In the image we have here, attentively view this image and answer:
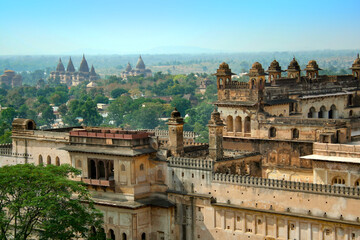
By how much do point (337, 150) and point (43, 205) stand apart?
1661 centimetres

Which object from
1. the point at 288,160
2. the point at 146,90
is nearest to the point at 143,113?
the point at 146,90

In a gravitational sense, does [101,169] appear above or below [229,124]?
below

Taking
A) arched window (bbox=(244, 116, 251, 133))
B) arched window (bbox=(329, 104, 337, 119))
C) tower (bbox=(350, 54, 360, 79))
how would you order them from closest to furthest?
arched window (bbox=(244, 116, 251, 133))
arched window (bbox=(329, 104, 337, 119))
tower (bbox=(350, 54, 360, 79))

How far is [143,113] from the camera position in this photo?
130000 mm

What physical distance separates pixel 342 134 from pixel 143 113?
8712cm

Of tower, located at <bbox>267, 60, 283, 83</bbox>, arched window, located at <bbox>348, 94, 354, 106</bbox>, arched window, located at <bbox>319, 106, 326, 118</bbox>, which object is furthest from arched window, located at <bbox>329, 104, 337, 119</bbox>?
tower, located at <bbox>267, 60, 283, 83</bbox>

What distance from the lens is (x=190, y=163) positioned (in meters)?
40.5

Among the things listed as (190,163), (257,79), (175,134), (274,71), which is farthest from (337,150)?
(274,71)

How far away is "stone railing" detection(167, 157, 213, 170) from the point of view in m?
40.0

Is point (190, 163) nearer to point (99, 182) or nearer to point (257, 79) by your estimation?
point (99, 182)

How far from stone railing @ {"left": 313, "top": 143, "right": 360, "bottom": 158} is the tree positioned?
43.6 feet

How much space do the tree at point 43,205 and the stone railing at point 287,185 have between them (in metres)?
7.22

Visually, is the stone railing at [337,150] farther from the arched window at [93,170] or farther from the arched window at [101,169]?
the arched window at [93,170]

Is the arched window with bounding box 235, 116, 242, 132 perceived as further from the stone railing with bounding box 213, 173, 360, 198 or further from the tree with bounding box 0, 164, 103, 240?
the tree with bounding box 0, 164, 103, 240
